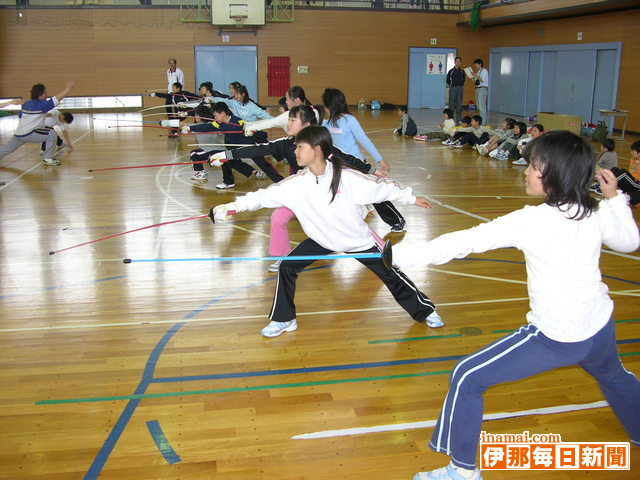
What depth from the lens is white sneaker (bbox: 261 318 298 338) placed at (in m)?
3.95

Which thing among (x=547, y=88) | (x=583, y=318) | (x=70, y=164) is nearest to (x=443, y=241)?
(x=583, y=318)

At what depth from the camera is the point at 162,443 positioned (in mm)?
2830

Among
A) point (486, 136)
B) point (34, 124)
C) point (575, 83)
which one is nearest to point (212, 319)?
point (34, 124)

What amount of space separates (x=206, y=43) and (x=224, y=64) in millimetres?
886

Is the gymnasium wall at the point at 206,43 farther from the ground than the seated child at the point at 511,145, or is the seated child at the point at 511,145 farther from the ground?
the gymnasium wall at the point at 206,43

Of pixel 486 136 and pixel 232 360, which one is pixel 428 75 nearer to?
pixel 486 136

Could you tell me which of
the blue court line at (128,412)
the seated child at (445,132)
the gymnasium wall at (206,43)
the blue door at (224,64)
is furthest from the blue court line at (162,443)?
the blue door at (224,64)

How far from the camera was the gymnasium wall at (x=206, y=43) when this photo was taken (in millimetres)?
19625

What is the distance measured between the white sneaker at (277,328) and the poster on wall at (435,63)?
65.0 feet

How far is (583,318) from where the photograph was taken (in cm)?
220

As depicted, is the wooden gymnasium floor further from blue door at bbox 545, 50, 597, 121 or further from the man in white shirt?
blue door at bbox 545, 50, 597, 121

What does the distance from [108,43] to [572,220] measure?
67.6 feet

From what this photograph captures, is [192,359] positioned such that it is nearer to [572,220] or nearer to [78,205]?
[572,220]

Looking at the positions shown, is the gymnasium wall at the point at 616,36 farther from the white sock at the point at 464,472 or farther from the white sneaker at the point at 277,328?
the white sock at the point at 464,472
